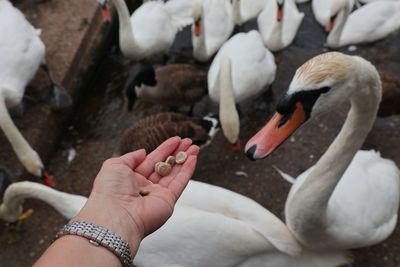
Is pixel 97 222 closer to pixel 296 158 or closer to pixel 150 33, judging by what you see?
pixel 296 158

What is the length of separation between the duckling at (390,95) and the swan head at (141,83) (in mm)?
1955

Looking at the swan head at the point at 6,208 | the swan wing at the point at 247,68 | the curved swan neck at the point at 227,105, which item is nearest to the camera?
the swan head at the point at 6,208

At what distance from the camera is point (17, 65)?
450 cm

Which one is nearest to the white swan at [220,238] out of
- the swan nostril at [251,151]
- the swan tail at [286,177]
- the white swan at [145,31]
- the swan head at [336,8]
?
the swan nostril at [251,151]

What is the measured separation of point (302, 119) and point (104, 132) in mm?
3111

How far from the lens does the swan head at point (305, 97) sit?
2227 mm

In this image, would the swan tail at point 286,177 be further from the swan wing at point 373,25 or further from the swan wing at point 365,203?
the swan wing at point 373,25

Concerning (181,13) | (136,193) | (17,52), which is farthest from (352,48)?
(136,193)

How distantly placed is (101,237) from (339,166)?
1.44 meters

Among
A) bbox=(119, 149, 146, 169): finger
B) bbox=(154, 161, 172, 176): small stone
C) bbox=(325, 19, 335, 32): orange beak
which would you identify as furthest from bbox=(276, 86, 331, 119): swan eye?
bbox=(325, 19, 335, 32): orange beak

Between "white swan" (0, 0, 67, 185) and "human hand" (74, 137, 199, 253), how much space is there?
6.10 ft

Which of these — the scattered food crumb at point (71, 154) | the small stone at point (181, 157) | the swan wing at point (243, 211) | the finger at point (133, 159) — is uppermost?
the finger at point (133, 159)

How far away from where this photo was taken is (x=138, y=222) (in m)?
2.13

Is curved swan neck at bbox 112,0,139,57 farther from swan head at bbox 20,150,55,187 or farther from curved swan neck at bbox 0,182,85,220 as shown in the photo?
curved swan neck at bbox 0,182,85,220
